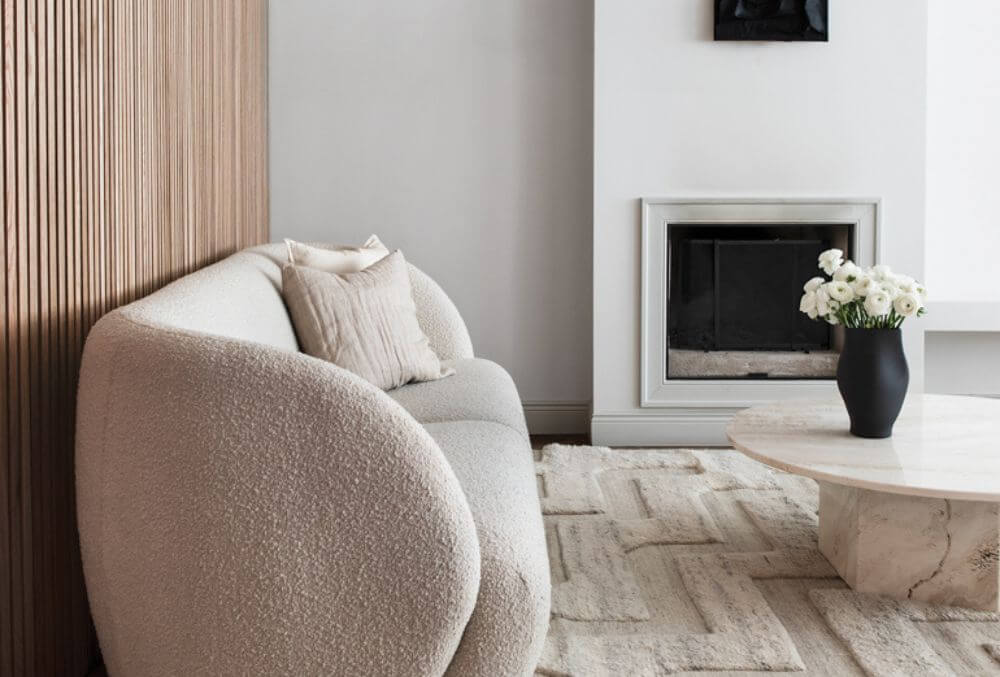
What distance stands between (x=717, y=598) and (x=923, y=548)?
0.49 meters

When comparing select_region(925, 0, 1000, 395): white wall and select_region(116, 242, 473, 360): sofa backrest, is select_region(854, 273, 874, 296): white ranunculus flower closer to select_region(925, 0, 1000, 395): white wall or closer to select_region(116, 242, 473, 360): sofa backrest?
select_region(116, 242, 473, 360): sofa backrest

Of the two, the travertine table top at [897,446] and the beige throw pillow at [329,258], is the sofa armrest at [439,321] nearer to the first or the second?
the beige throw pillow at [329,258]

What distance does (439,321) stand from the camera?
11.0 feet

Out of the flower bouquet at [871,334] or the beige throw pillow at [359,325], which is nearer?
the flower bouquet at [871,334]

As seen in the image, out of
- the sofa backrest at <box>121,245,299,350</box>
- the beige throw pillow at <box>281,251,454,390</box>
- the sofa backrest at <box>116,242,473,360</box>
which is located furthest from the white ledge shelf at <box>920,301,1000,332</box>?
the sofa backrest at <box>121,245,299,350</box>

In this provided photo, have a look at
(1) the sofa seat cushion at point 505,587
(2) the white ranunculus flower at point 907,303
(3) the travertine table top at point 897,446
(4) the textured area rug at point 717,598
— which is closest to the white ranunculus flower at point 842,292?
(2) the white ranunculus flower at point 907,303

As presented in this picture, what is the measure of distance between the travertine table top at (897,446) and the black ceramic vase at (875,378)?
0.05 meters

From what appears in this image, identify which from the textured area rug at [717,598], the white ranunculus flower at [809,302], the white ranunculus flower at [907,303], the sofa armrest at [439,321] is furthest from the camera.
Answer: the sofa armrest at [439,321]

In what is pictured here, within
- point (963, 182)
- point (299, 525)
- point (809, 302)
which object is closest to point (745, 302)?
point (963, 182)

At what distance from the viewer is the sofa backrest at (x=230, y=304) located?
5.48ft

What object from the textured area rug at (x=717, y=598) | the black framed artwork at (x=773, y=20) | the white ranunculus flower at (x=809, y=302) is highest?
the black framed artwork at (x=773, y=20)

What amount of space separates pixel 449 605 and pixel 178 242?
62.6 inches

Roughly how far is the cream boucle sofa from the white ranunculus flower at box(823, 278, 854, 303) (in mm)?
1300

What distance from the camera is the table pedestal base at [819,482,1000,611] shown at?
2.19 m
